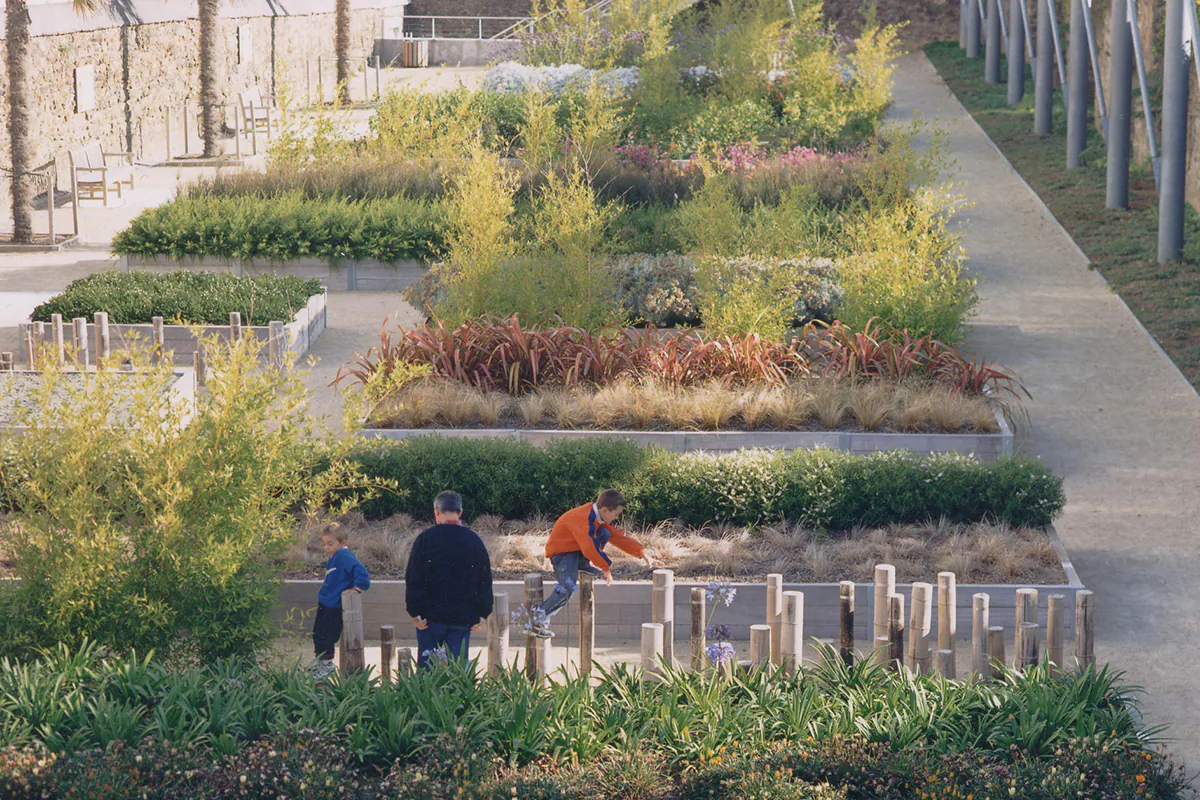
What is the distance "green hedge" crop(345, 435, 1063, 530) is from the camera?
911 centimetres

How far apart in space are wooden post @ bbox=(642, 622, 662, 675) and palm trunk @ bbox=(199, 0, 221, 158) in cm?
2074

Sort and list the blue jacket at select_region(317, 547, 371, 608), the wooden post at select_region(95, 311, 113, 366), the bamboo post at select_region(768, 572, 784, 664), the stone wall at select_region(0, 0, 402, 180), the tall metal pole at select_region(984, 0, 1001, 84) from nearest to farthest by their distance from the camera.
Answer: the bamboo post at select_region(768, 572, 784, 664)
the blue jacket at select_region(317, 547, 371, 608)
the wooden post at select_region(95, 311, 113, 366)
the stone wall at select_region(0, 0, 402, 180)
the tall metal pole at select_region(984, 0, 1001, 84)

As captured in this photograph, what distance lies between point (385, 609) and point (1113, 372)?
774 cm

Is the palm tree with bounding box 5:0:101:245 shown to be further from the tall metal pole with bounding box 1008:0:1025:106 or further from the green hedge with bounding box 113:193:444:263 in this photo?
the tall metal pole with bounding box 1008:0:1025:106

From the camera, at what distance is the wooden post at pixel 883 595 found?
716cm

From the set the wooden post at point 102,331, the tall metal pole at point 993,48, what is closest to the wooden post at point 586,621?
the wooden post at point 102,331

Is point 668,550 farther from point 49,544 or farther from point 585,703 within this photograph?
point 49,544

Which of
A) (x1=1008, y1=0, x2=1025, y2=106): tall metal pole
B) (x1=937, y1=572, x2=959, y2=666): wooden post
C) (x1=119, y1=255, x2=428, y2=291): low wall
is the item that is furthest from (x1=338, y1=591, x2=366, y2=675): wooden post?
(x1=1008, y1=0, x2=1025, y2=106): tall metal pole

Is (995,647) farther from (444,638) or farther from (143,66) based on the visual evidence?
(143,66)

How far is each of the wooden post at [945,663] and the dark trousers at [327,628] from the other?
2825mm

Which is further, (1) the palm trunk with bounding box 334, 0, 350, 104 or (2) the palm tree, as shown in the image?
(1) the palm trunk with bounding box 334, 0, 350, 104

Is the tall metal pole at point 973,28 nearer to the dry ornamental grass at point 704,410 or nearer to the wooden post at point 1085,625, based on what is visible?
the dry ornamental grass at point 704,410

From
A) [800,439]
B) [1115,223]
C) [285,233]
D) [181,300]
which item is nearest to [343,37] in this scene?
[285,233]

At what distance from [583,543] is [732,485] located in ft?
5.28
